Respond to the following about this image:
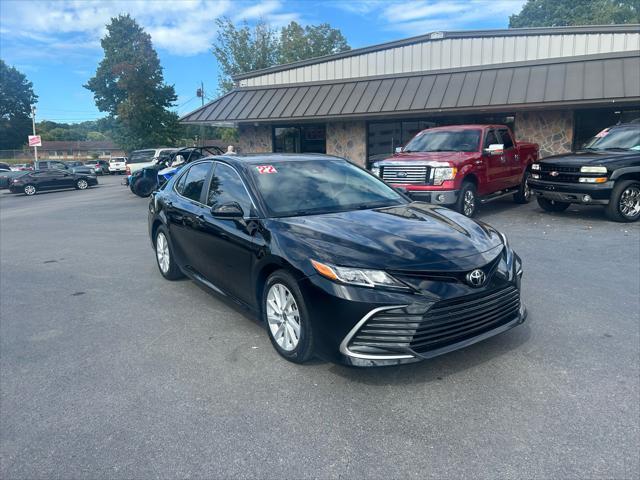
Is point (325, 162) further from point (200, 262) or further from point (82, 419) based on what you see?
point (82, 419)

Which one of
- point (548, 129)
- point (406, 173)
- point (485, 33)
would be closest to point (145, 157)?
point (485, 33)

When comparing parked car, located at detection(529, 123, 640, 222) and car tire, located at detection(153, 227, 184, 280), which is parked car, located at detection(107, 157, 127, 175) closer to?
parked car, located at detection(529, 123, 640, 222)

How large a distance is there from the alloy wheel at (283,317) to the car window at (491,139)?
821cm

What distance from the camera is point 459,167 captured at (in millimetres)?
9617

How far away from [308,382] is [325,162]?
2.44 m

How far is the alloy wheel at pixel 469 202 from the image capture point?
9953mm

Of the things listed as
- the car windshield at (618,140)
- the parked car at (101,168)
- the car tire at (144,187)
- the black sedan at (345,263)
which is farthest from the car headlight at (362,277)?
the parked car at (101,168)

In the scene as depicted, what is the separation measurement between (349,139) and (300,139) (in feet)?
8.34

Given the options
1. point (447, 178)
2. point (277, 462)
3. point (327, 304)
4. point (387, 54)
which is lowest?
point (277, 462)

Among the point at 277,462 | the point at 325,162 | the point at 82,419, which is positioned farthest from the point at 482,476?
the point at 325,162

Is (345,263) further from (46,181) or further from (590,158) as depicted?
(46,181)

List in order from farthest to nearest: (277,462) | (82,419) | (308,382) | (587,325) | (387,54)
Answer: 1. (387,54)
2. (587,325)
3. (308,382)
4. (82,419)
5. (277,462)

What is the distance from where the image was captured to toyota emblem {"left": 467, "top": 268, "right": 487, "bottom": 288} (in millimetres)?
3381

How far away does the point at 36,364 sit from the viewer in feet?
13.4
